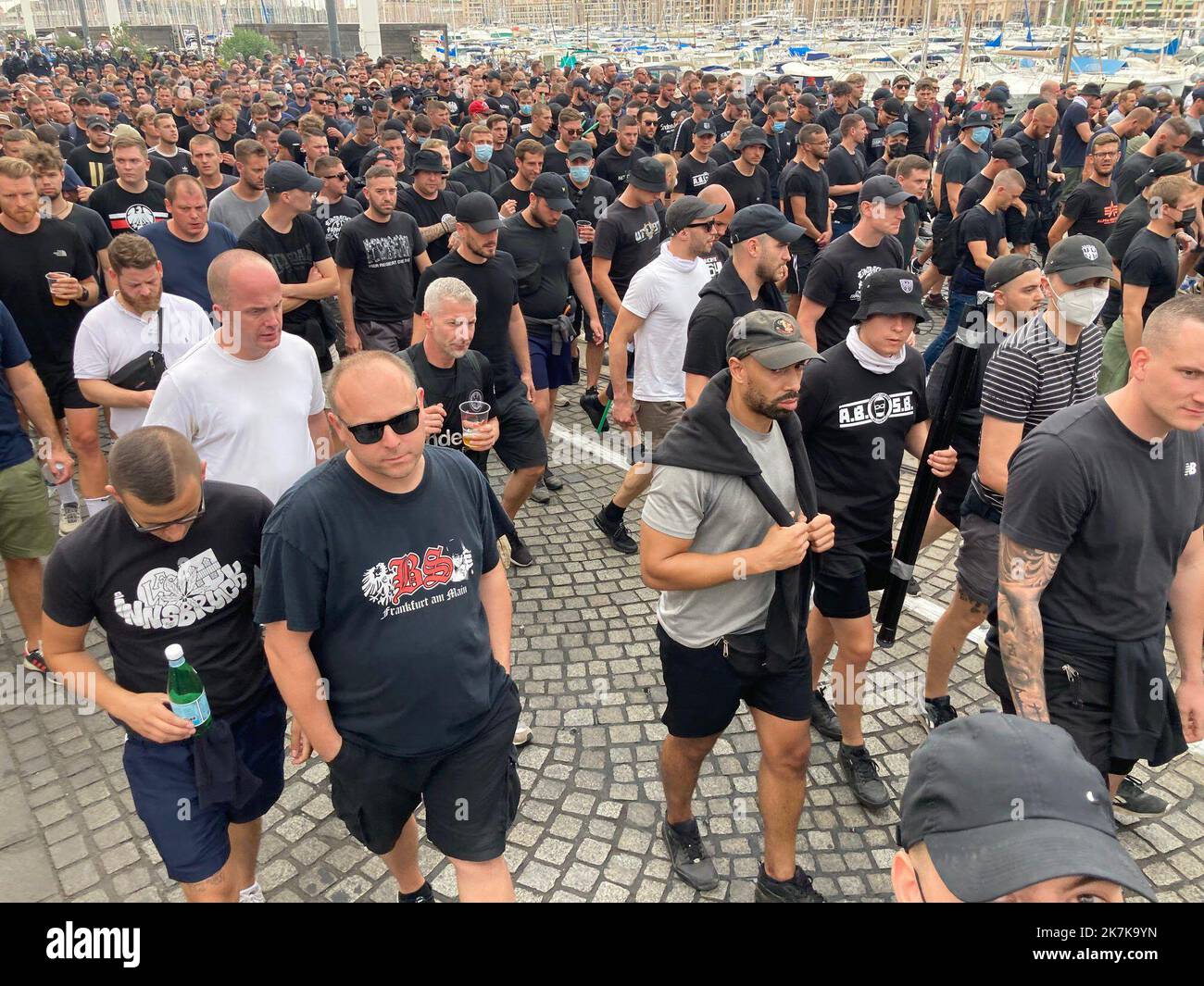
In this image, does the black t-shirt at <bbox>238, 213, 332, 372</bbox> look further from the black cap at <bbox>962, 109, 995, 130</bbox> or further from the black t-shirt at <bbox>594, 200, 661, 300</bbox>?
the black cap at <bbox>962, 109, 995, 130</bbox>

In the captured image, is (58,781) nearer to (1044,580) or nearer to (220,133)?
(1044,580)

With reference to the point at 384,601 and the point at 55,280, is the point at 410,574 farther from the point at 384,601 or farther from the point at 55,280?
the point at 55,280

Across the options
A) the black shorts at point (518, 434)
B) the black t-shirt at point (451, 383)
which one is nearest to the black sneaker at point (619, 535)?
the black shorts at point (518, 434)

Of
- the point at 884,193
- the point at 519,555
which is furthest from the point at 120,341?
the point at 884,193

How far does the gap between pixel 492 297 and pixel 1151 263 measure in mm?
4499

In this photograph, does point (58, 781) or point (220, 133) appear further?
point (220, 133)

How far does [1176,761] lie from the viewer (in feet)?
13.6

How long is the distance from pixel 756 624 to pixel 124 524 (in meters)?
2.18

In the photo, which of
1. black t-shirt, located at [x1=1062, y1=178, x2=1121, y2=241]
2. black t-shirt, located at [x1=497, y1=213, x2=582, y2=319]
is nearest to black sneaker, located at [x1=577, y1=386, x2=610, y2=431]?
black t-shirt, located at [x1=497, y1=213, x2=582, y2=319]

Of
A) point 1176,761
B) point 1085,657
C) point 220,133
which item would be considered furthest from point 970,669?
point 220,133

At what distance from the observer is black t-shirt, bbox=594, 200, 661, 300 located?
7.21 m

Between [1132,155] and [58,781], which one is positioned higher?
[1132,155]

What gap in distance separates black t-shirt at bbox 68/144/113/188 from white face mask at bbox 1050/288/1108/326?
30.9 feet

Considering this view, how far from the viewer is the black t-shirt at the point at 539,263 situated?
21.6 feet
